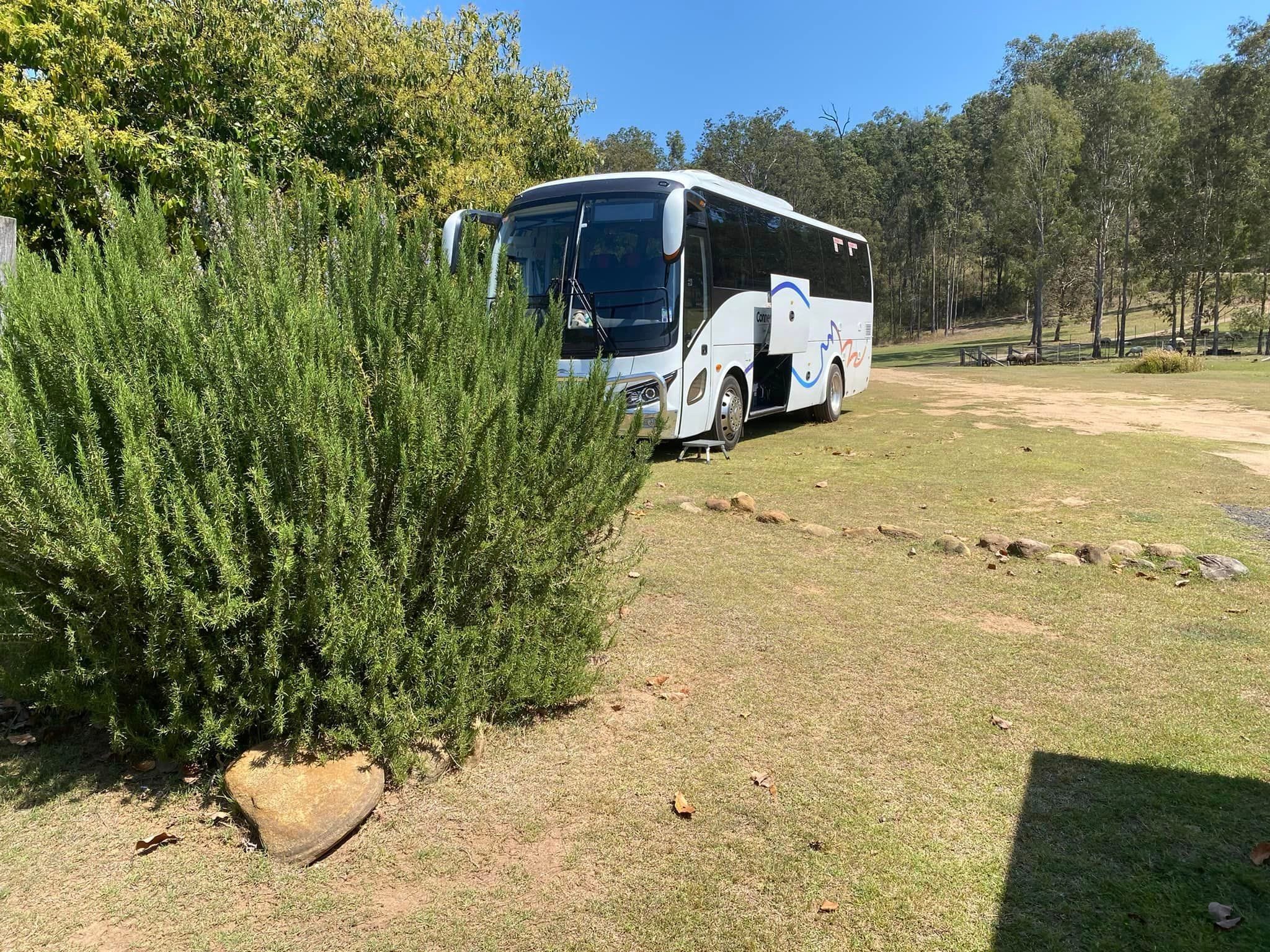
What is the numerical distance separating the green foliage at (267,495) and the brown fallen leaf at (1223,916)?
8.08 feet

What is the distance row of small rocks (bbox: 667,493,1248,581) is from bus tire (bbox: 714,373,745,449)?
169 inches

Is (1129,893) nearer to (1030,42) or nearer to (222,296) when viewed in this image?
(222,296)

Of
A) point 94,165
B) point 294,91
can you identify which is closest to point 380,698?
point 94,165

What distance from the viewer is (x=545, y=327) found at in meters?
4.24

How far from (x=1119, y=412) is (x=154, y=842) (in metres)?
18.5

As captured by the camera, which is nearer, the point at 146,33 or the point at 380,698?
the point at 380,698

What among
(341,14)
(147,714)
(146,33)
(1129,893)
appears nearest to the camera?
(1129,893)

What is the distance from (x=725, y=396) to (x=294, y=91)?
8667 mm

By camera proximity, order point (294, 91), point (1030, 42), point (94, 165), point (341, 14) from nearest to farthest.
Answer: point (94, 165)
point (294, 91)
point (341, 14)
point (1030, 42)

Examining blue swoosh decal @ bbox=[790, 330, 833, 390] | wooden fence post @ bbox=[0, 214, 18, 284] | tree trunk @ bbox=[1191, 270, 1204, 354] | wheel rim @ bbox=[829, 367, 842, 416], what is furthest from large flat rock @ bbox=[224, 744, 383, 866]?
tree trunk @ bbox=[1191, 270, 1204, 354]

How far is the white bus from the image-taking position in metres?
9.64

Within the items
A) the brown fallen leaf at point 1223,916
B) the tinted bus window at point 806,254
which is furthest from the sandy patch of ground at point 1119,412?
the brown fallen leaf at point 1223,916

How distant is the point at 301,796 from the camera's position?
2.84 m

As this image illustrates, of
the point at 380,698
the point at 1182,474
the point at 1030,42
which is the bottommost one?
the point at 1182,474
